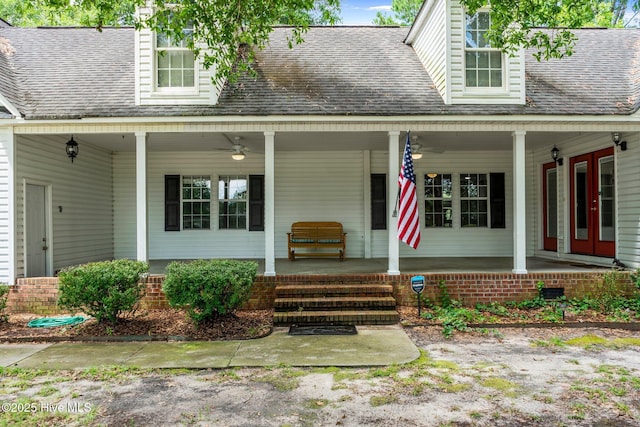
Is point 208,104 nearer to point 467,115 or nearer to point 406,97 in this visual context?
point 406,97

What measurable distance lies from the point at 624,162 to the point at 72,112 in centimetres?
967

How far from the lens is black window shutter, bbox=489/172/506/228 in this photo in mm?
10672

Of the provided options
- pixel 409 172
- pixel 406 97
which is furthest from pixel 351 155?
pixel 409 172

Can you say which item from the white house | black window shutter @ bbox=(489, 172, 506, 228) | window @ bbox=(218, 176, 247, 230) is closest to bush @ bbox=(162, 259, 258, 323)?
the white house

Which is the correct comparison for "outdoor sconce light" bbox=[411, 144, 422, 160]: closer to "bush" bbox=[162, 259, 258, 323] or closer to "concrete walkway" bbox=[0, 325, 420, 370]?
"concrete walkway" bbox=[0, 325, 420, 370]

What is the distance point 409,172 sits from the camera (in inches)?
281

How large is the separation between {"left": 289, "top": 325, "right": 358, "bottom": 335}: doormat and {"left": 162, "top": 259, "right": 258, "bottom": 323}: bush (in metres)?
0.89

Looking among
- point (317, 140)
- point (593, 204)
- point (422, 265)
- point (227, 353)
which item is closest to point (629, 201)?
point (593, 204)

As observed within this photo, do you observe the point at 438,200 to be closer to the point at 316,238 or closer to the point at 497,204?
the point at 497,204

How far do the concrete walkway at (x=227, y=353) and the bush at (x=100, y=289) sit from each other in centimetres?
53

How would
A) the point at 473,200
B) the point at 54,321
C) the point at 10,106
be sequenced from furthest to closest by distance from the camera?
the point at 473,200
the point at 10,106
the point at 54,321

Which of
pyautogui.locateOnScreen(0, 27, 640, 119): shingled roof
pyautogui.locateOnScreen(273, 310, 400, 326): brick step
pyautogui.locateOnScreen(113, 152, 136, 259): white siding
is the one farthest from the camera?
pyautogui.locateOnScreen(113, 152, 136, 259): white siding

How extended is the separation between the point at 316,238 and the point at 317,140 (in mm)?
2400

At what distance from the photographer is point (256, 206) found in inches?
416
